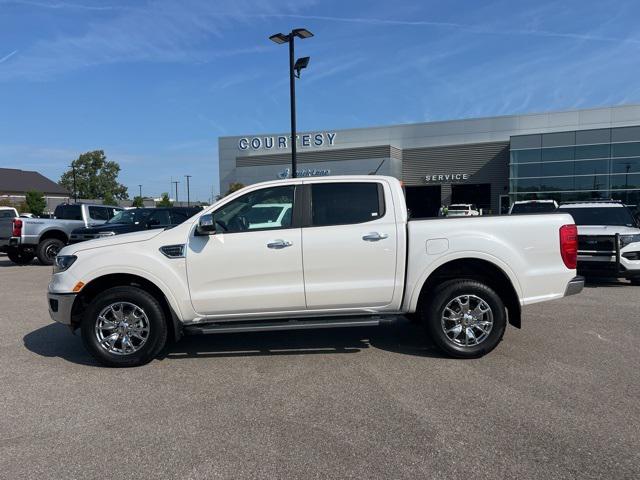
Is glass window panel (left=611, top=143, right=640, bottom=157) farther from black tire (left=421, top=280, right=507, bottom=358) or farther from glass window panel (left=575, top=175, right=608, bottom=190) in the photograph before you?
black tire (left=421, top=280, right=507, bottom=358)

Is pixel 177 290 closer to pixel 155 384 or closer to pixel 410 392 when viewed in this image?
pixel 155 384

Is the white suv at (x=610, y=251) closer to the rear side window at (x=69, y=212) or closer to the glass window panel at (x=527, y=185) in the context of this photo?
the rear side window at (x=69, y=212)

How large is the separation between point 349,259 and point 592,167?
3651cm

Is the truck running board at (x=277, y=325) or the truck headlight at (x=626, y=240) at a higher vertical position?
the truck headlight at (x=626, y=240)

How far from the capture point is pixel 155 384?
4.55 meters

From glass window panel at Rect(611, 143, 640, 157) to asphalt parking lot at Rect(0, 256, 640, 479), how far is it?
111 ft

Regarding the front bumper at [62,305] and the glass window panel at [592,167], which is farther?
the glass window panel at [592,167]

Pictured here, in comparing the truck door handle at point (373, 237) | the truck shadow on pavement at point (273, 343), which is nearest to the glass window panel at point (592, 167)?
the truck shadow on pavement at point (273, 343)

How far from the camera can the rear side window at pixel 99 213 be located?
A: 16922 mm

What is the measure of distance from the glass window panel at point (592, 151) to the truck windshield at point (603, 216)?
91.7 ft

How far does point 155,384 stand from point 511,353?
147 inches

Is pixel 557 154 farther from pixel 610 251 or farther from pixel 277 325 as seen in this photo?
pixel 277 325

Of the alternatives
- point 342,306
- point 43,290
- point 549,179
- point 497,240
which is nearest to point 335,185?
point 342,306

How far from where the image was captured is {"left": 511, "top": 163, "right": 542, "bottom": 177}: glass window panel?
3734 cm
